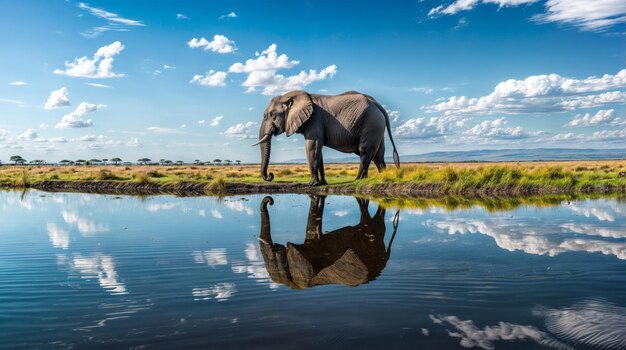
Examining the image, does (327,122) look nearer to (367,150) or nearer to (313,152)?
(313,152)

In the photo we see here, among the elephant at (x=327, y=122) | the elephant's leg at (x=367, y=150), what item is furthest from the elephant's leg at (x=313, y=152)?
the elephant's leg at (x=367, y=150)

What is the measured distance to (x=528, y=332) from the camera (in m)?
4.17

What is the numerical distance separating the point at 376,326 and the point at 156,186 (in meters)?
23.9

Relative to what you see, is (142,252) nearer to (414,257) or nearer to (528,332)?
(414,257)

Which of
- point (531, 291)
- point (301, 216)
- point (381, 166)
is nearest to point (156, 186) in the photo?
point (381, 166)

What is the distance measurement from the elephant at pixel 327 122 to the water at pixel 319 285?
10.3 meters

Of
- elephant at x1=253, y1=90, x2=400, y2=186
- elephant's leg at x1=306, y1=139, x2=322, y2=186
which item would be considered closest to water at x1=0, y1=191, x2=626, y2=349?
elephant's leg at x1=306, y1=139, x2=322, y2=186

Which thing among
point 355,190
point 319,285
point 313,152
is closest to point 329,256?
point 319,285

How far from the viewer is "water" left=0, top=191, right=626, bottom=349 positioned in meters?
4.18

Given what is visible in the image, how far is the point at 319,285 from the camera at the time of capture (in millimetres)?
5734

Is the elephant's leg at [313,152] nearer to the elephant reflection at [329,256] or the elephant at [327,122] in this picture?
the elephant at [327,122]

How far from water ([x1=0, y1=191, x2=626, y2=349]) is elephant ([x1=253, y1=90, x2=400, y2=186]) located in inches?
406

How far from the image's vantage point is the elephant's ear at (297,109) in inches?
821

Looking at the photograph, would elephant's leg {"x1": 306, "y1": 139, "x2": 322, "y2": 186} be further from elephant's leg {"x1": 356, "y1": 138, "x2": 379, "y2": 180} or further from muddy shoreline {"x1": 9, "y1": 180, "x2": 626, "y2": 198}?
elephant's leg {"x1": 356, "y1": 138, "x2": 379, "y2": 180}
